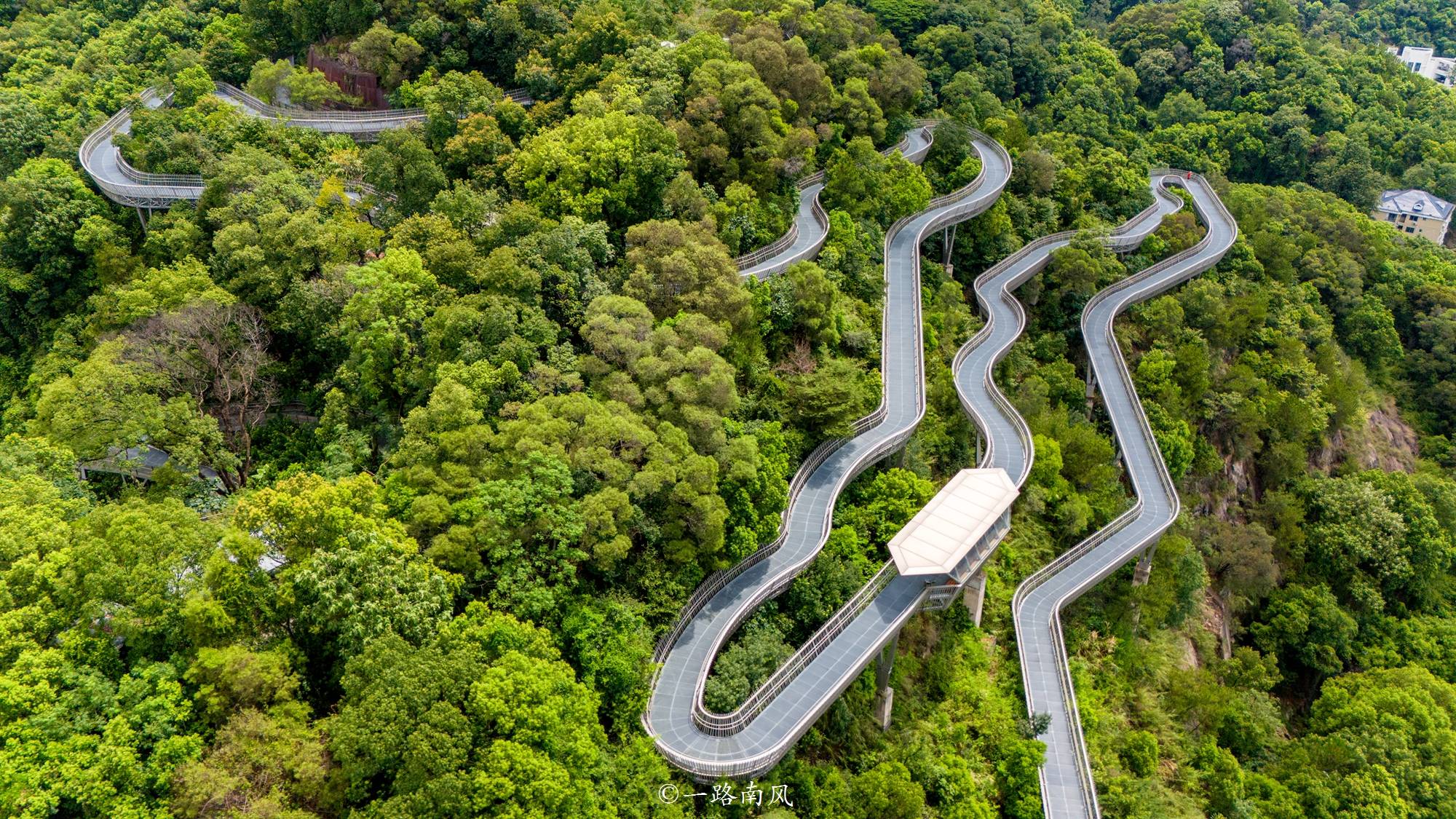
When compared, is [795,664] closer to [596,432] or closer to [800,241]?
[596,432]

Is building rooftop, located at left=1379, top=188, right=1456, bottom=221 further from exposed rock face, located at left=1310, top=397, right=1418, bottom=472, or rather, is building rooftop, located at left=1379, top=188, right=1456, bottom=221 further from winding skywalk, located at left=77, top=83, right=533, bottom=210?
winding skywalk, located at left=77, top=83, right=533, bottom=210

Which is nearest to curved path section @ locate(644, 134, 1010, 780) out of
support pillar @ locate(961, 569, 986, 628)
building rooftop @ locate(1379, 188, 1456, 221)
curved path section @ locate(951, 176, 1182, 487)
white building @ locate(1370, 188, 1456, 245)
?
support pillar @ locate(961, 569, 986, 628)

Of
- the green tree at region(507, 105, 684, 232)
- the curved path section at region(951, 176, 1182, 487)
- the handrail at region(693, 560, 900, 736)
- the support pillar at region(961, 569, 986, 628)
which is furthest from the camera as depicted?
the curved path section at region(951, 176, 1182, 487)

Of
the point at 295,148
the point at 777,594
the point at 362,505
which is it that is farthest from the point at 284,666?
the point at 295,148

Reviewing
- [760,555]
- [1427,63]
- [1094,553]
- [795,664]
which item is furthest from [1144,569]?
[1427,63]

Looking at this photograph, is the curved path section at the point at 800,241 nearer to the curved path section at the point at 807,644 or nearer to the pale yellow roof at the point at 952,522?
the curved path section at the point at 807,644
